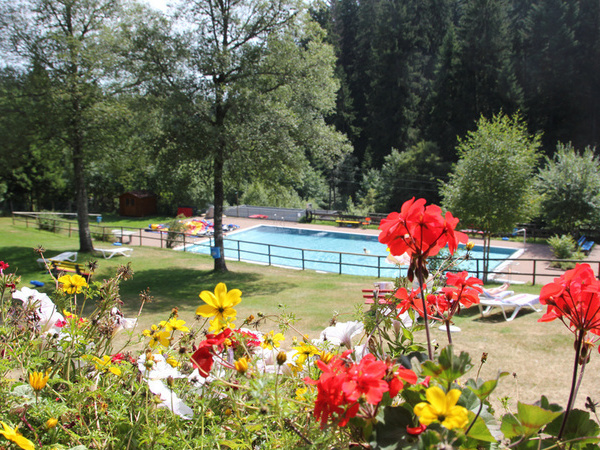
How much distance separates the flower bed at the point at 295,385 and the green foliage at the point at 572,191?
67.9ft

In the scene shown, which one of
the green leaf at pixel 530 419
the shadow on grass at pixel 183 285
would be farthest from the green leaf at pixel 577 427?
the shadow on grass at pixel 183 285

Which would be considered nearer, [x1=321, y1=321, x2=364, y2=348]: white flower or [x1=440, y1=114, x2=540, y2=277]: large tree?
[x1=321, y1=321, x2=364, y2=348]: white flower

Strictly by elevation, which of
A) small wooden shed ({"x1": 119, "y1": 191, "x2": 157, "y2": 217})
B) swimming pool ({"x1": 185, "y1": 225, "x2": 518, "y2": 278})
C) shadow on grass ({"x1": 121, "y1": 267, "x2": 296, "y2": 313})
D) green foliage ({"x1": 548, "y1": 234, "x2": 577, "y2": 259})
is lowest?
swimming pool ({"x1": 185, "y1": 225, "x2": 518, "y2": 278})

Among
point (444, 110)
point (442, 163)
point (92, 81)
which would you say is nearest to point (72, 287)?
point (92, 81)

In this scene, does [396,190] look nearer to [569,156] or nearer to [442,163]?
[442,163]

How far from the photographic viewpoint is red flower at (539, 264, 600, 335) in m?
0.80

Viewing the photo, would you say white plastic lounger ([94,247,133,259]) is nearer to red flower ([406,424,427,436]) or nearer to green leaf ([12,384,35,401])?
green leaf ([12,384,35,401])

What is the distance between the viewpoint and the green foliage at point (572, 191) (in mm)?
19547

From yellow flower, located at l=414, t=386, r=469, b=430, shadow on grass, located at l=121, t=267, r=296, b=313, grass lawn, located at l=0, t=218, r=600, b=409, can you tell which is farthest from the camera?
shadow on grass, located at l=121, t=267, r=296, b=313

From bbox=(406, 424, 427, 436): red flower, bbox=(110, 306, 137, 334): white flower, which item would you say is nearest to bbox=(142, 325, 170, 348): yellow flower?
bbox=(110, 306, 137, 334): white flower

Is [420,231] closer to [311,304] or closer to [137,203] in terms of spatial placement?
[311,304]

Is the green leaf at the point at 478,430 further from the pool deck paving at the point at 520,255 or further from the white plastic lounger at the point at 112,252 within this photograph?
the white plastic lounger at the point at 112,252

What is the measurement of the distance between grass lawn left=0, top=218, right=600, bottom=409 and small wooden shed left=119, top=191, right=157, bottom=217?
15.9 m

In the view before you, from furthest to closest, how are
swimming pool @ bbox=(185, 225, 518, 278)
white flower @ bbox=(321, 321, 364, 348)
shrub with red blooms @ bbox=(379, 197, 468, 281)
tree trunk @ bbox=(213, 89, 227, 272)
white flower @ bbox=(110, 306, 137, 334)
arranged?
swimming pool @ bbox=(185, 225, 518, 278), tree trunk @ bbox=(213, 89, 227, 272), white flower @ bbox=(110, 306, 137, 334), white flower @ bbox=(321, 321, 364, 348), shrub with red blooms @ bbox=(379, 197, 468, 281)
